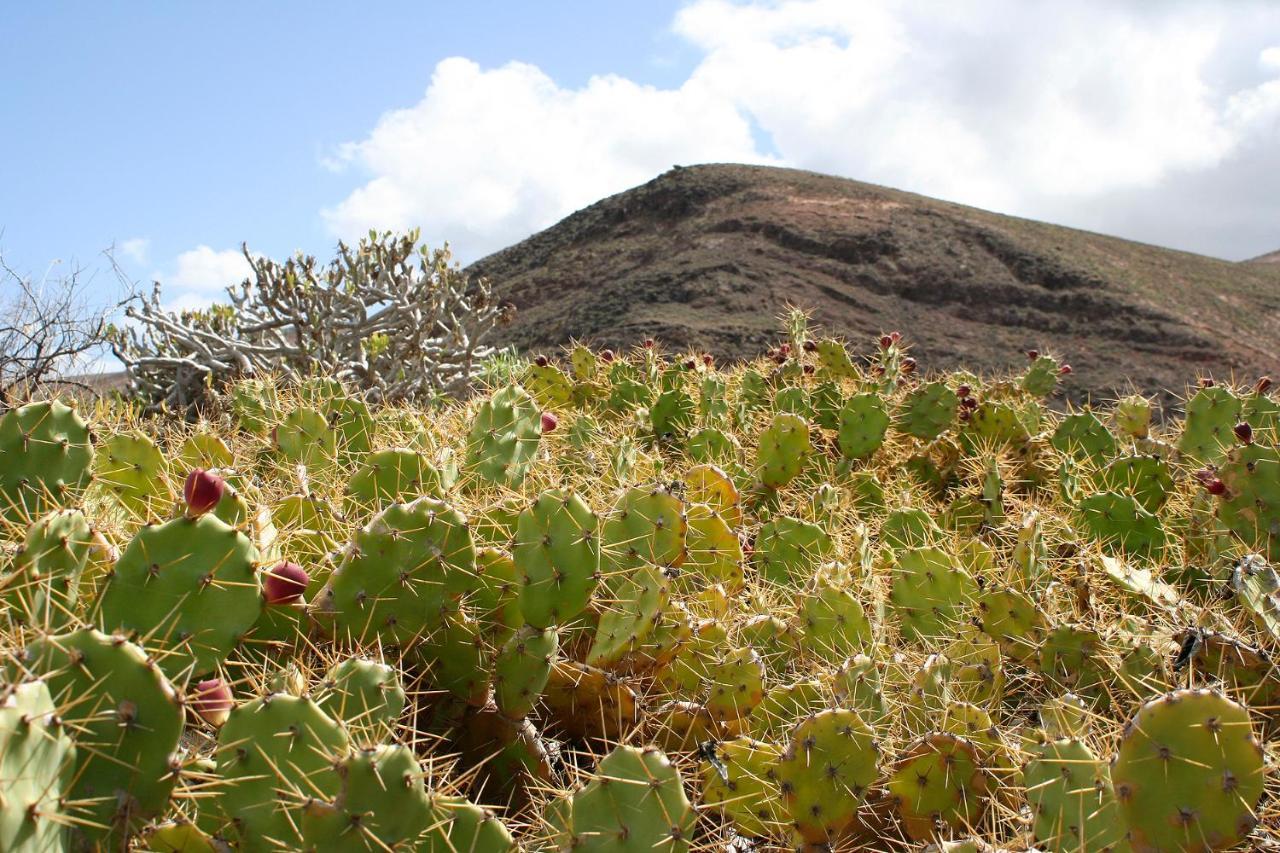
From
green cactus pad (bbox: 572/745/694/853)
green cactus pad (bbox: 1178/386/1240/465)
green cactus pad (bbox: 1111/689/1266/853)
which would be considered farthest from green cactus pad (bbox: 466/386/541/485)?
green cactus pad (bbox: 1178/386/1240/465)

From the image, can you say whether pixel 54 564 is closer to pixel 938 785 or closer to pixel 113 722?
pixel 113 722

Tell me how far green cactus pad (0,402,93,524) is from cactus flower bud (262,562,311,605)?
3.01 ft

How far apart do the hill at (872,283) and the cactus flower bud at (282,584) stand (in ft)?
36.6

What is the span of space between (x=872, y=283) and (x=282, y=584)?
15.8m

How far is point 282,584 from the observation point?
2.18 metres

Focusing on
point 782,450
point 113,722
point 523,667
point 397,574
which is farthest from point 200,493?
point 782,450

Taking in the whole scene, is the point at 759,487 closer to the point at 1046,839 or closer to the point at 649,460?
the point at 649,460

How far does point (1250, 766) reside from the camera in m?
→ 1.80

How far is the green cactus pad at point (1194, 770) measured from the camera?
1.81m

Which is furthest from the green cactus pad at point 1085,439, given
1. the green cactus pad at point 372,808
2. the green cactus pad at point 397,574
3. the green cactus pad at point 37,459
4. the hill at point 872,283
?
the hill at point 872,283

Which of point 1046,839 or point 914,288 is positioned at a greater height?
point 914,288

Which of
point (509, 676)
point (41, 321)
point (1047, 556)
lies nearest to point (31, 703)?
point (509, 676)

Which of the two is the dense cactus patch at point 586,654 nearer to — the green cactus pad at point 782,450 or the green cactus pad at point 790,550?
the green cactus pad at point 790,550

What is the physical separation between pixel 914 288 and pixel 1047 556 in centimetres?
1433
